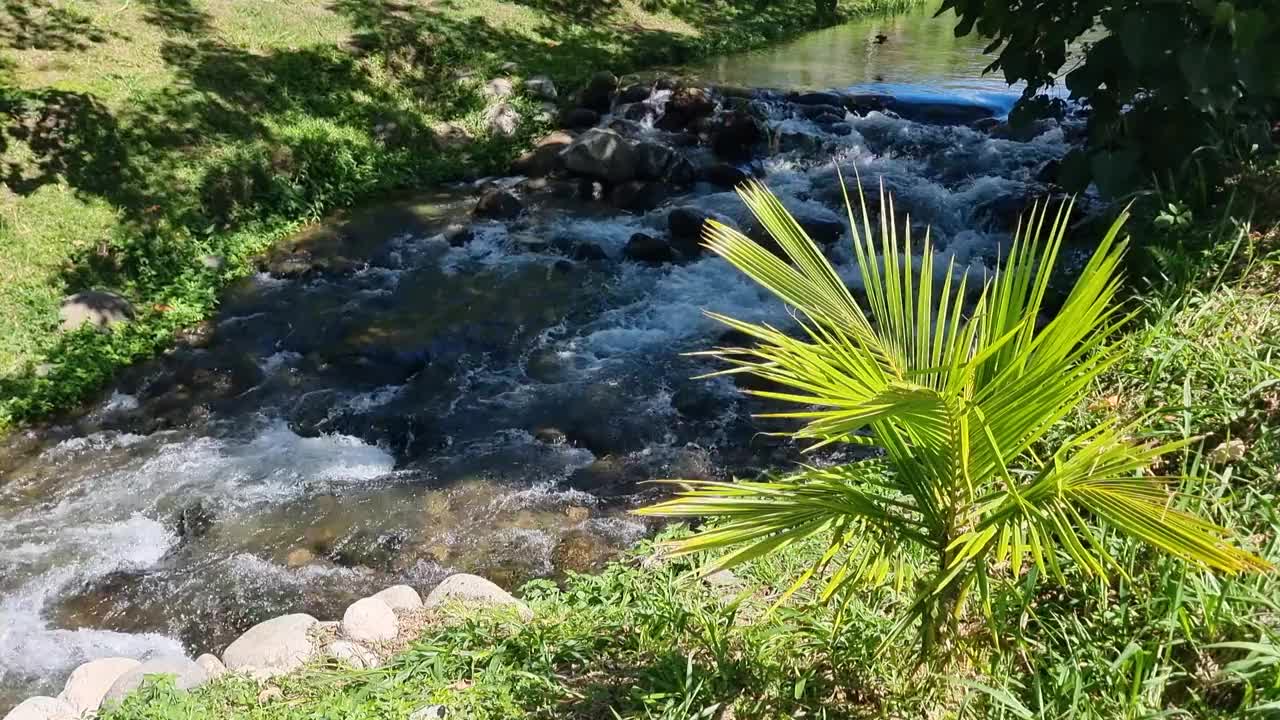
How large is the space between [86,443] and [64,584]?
5.46 feet

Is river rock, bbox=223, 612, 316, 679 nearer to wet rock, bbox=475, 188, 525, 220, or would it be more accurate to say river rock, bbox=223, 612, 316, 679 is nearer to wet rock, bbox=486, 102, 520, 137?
wet rock, bbox=475, 188, 525, 220

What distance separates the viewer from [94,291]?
8.20 m

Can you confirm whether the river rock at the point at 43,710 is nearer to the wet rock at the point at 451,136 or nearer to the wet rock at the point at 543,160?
the wet rock at the point at 543,160

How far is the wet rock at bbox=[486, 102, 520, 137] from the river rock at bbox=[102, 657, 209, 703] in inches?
387

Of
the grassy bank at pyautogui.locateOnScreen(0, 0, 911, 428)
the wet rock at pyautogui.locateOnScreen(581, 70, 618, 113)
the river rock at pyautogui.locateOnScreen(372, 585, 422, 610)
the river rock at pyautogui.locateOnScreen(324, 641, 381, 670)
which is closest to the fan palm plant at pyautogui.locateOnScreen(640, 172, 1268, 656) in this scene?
the river rock at pyautogui.locateOnScreen(324, 641, 381, 670)

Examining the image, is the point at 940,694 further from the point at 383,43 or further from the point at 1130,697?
the point at 383,43

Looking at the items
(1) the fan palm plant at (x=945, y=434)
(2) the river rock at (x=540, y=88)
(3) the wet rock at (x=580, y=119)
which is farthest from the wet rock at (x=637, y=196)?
(1) the fan palm plant at (x=945, y=434)

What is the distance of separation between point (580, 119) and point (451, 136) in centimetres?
198

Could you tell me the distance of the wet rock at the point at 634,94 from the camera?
14367 mm

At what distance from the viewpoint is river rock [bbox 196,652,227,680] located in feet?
13.7

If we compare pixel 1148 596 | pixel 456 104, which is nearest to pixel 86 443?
pixel 1148 596

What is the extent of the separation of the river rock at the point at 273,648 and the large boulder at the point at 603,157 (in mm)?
7891

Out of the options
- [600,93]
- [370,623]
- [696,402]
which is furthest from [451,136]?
[370,623]

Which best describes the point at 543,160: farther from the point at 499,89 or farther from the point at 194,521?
the point at 194,521
